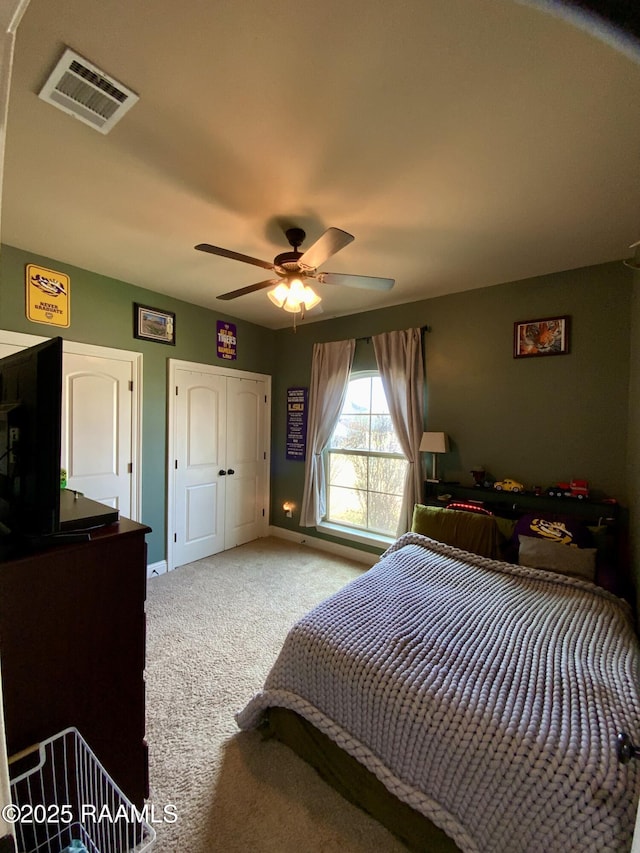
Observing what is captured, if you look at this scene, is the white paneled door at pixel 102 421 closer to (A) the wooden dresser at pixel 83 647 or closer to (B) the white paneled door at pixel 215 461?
(B) the white paneled door at pixel 215 461

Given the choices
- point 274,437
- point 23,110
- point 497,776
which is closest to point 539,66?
point 23,110

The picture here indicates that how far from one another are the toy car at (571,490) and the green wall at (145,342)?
3.30m

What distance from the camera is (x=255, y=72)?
1.21m

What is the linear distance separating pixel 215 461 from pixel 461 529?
2.58m

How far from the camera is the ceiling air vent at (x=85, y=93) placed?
47.4 inches

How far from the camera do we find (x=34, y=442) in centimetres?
99

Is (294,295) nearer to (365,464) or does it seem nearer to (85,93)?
(85,93)

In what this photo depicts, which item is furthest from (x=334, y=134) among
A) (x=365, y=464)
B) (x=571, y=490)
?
(x=365, y=464)

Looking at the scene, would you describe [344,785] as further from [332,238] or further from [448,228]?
[448,228]

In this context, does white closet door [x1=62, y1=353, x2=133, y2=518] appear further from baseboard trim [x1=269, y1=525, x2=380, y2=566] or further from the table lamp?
the table lamp

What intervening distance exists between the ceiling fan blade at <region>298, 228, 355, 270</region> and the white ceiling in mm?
293

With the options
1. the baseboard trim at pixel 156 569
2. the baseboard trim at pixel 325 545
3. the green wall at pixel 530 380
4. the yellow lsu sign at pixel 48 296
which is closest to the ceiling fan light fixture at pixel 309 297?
the green wall at pixel 530 380

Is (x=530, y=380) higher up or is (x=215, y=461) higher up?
(x=530, y=380)

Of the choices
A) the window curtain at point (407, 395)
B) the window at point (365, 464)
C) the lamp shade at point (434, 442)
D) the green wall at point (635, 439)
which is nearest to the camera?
the green wall at point (635, 439)
